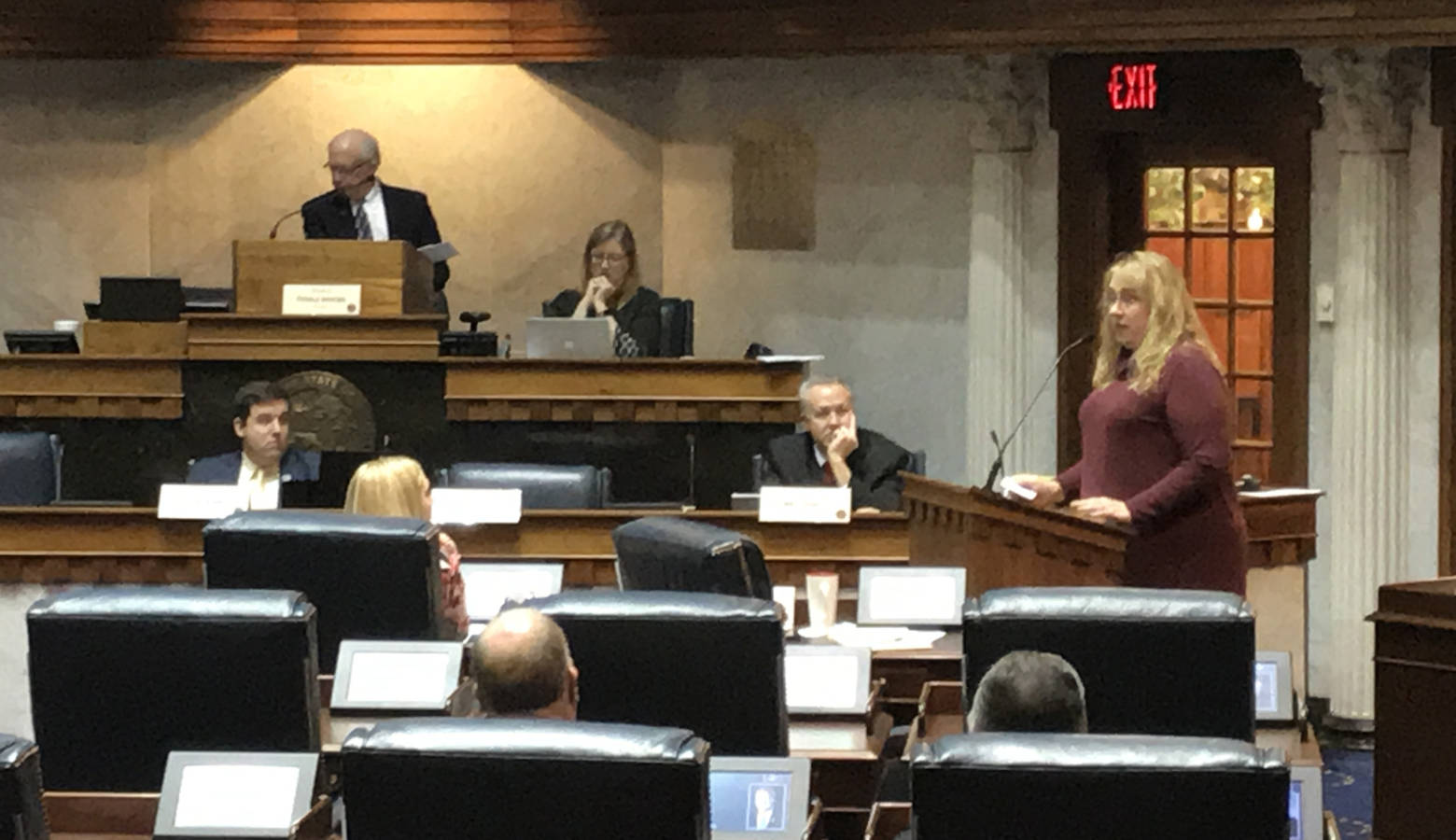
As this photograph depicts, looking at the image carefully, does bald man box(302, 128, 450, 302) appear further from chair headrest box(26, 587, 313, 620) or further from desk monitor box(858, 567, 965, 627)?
chair headrest box(26, 587, 313, 620)

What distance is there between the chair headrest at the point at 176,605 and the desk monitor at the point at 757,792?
2.32 ft

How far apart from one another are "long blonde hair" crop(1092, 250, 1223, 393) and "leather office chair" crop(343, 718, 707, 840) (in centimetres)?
245

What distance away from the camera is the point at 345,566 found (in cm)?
445

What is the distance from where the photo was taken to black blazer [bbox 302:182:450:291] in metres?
8.07

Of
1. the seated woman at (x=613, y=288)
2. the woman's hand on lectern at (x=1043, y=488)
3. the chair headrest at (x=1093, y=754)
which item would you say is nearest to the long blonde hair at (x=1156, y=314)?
the woman's hand on lectern at (x=1043, y=488)

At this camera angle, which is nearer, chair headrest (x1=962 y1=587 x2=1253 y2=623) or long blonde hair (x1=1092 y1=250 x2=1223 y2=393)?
chair headrest (x1=962 y1=587 x2=1253 y2=623)

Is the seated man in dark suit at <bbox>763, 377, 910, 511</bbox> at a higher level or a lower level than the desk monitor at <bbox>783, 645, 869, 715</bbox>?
higher

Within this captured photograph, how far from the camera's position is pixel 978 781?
276 centimetres

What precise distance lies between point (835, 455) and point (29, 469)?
250 centimetres

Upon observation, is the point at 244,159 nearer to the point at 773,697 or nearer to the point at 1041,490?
the point at 1041,490

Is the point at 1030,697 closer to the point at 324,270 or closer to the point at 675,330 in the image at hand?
the point at 324,270

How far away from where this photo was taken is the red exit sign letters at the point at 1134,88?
26.8ft

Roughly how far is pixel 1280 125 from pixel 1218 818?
18.3ft

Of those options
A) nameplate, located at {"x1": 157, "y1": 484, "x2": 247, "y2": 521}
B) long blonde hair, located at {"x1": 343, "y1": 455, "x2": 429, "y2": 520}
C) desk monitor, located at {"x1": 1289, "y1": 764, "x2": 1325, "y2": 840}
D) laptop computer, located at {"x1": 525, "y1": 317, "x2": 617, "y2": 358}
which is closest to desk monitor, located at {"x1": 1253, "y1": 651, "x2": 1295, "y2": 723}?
desk monitor, located at {"x1": 1289, "y1": 764, "x2": 1325, "y2": 840}
